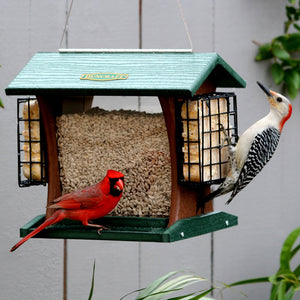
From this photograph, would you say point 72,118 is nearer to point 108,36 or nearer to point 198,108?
point 198,108

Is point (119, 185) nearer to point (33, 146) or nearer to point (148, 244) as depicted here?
point (33, 146)

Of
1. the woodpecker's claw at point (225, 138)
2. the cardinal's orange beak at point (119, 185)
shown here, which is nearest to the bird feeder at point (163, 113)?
the woodpecker's claw at point (225, 138)

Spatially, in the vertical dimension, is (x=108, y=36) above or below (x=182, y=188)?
above

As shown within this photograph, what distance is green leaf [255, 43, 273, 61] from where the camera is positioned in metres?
3.90

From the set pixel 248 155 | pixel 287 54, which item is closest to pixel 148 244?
pixel 287 54

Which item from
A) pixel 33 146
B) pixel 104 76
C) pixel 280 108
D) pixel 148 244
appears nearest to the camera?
pixel 104 76

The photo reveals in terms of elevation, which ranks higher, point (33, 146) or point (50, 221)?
point (33, 146)

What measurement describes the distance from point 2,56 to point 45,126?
133 centimetres

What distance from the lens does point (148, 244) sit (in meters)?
3.83

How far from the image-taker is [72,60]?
7.89 ft

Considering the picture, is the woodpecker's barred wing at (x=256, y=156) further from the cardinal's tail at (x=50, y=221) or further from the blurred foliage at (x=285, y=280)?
the cardinal's tail at (x=50, y=221)

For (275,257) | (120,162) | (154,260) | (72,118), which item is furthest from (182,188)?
(275,257)

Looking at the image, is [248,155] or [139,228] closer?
[139,228]

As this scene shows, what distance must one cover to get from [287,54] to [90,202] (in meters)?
2.01
